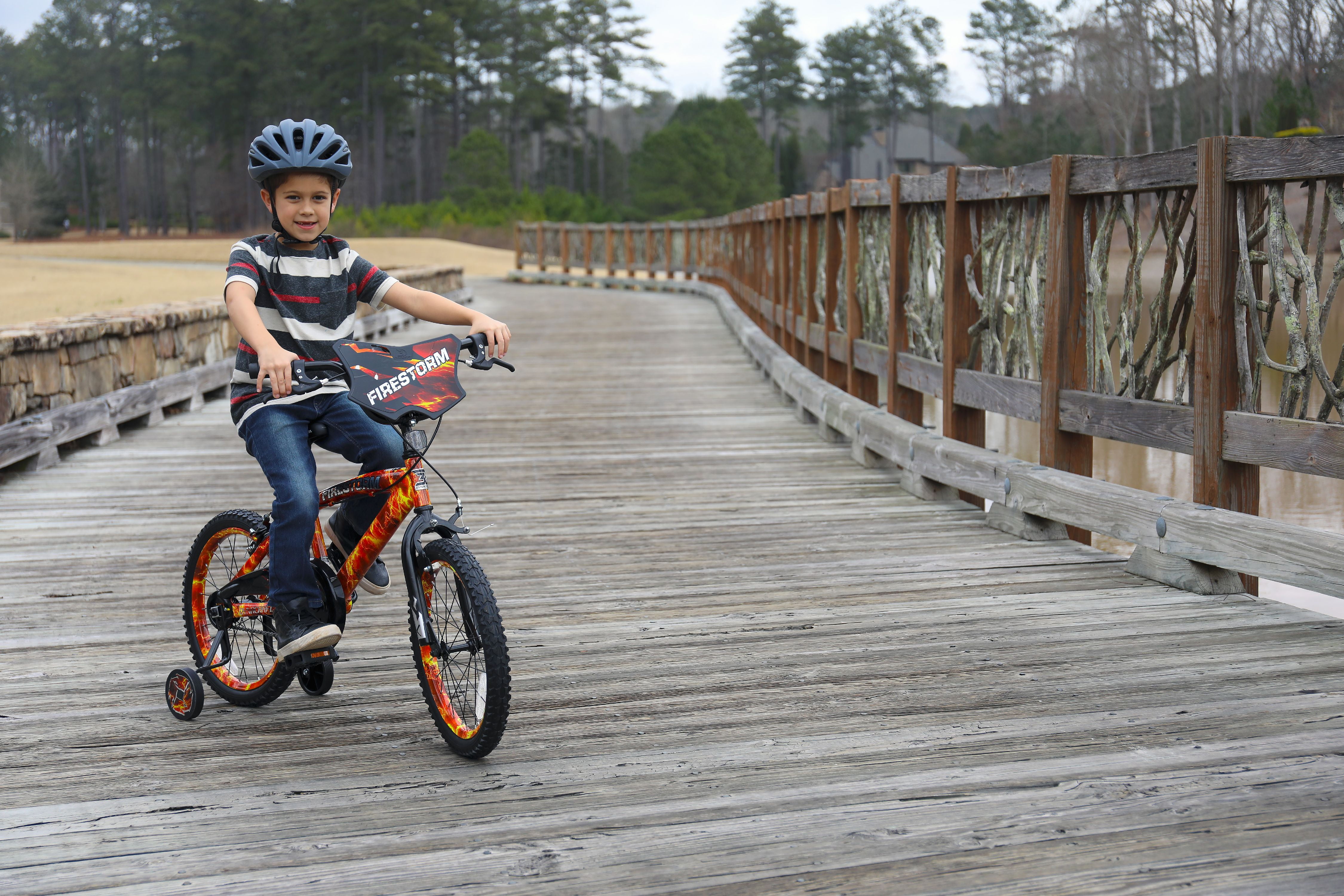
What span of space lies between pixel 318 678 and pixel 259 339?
1.16 metres

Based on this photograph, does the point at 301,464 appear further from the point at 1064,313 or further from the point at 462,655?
the point at 1064,313

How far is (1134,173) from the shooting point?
520 cm

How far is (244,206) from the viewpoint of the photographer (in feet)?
299

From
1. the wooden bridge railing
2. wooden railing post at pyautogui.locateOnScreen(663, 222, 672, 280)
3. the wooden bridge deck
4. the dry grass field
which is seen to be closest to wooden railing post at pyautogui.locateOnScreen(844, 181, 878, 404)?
the wooden bridge railing

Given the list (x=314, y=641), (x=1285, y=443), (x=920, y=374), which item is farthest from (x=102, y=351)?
(x=1285, y=443)

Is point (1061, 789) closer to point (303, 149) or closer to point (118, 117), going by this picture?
point (303, 149)

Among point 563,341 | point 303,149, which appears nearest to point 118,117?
point 563,341

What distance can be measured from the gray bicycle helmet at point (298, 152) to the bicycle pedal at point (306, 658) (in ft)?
4.22

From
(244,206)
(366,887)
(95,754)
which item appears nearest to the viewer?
(366,887)

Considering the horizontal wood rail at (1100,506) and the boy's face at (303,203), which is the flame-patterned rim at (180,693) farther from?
the horizontal wood rail at (1100,506)

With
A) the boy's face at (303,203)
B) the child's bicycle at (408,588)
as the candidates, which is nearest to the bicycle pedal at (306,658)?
the child's bicycle at (408,588)

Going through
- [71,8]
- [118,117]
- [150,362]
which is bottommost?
[150,362]

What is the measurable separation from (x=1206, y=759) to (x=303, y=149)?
2844mm

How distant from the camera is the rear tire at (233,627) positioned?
3818mm
